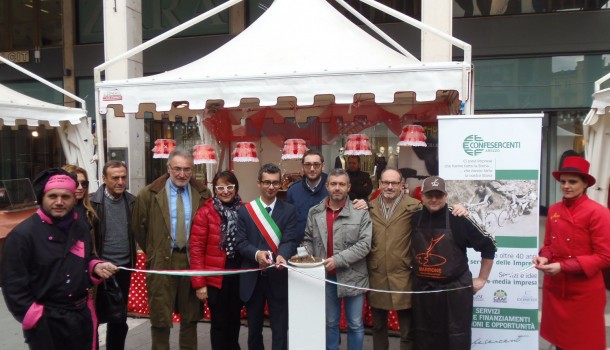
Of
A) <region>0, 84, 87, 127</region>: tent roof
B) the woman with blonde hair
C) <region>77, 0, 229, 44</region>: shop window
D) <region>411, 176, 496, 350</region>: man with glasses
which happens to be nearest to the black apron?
<region>411, 176, 496, 350</region>: man with glasses

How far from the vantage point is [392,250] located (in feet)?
12.6

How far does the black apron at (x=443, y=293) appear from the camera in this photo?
349 centimetres

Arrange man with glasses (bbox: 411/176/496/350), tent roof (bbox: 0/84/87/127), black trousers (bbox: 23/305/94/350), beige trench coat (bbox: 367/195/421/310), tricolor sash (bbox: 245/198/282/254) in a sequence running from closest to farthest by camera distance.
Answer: black trousers (bbox: 23/305/94/350) < man with glasses (bbox: 411/176/496/350) < beige trench coat (bbox: 367/195/421/310) < tricolor sash (bbox: 245/198/282/254) < tent roof (bbox: 0/84/87/127)

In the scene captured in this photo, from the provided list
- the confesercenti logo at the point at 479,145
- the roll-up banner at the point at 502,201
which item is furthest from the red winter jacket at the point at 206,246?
the confesercenti logo at the point at 479,145

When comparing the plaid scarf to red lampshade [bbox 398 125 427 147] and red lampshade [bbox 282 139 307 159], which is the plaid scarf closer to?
red lampshade [bbox 282 139 307 159]

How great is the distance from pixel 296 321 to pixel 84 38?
39.8 feet

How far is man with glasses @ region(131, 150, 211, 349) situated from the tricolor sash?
→ 23.8 inches

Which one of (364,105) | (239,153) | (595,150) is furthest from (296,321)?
(595,150)

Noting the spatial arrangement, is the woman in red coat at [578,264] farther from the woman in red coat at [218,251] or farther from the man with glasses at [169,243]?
the man with glasses at [169,243]

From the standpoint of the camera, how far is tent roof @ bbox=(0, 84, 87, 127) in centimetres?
743

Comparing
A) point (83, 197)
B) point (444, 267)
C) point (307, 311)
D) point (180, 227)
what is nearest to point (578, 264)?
point (444, 267)

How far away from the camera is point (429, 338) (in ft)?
11.7

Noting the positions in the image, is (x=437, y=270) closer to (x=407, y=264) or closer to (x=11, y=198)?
(x=407, y=264)

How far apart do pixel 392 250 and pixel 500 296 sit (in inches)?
44.0
